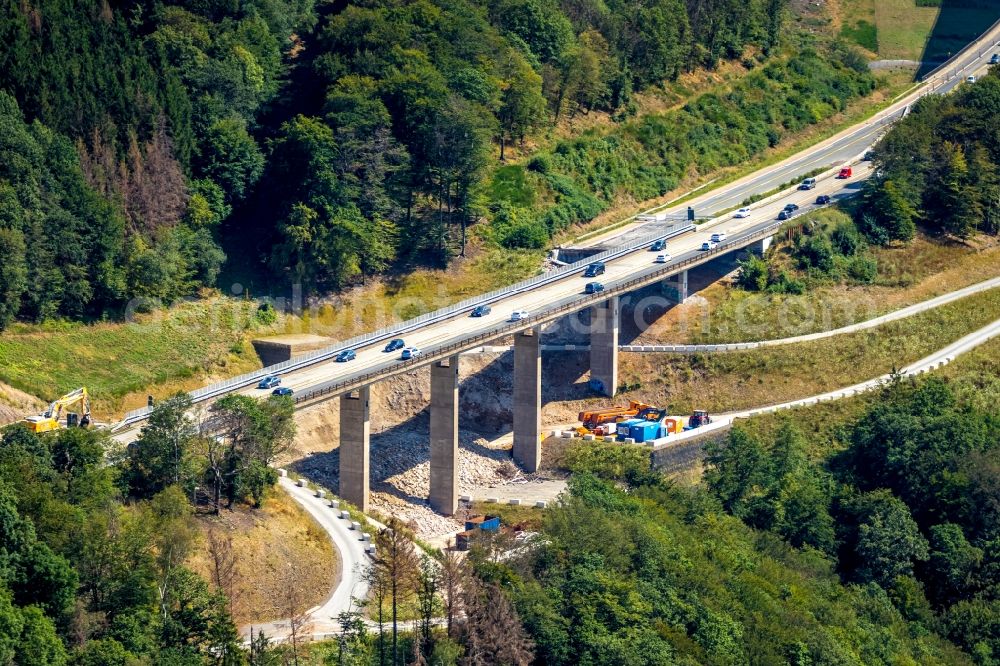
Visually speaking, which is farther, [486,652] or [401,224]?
[401,224]

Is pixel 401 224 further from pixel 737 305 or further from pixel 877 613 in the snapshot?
pixel 877 613

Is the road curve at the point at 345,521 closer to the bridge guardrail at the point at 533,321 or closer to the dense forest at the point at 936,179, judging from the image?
the bridge guardrail at the point at 533,321

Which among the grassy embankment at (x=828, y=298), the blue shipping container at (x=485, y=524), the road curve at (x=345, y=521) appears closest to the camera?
the road curve at (x=345, y=521)

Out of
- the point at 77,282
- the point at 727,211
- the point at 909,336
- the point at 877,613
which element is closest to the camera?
the point at 877,613

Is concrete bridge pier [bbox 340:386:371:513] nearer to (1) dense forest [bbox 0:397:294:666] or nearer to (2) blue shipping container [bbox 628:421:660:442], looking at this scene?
(1) dense forest [bbox 0:397:294:666]

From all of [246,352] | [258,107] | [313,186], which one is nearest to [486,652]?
[246,352]

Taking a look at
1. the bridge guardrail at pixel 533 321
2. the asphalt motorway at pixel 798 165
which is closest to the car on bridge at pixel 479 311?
the bridge guardrail at pixel 533 321
